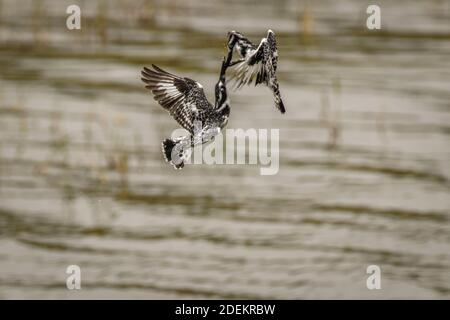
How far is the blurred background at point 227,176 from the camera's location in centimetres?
837

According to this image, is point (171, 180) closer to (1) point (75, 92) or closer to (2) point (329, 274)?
(2) point (329, 274)

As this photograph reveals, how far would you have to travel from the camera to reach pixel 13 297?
7750 millimetres

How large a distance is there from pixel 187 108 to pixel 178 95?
13cm

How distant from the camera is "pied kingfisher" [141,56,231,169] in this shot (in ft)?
9.03

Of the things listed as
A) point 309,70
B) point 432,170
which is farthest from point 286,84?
point 432,170

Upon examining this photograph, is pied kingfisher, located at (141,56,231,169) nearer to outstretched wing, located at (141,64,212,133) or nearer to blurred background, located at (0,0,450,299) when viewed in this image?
outstretched wing, located at (141,64,212,133)

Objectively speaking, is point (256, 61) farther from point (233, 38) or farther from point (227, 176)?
point (227, 176)

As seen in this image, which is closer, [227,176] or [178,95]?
[178,95]

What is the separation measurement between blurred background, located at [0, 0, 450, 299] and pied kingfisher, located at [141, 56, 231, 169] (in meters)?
4.92

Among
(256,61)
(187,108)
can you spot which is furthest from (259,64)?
(187,108)

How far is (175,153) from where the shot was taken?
2.80m

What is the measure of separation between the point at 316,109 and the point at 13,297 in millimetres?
6060

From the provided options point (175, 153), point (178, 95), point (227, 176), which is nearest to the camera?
point (175, 153)

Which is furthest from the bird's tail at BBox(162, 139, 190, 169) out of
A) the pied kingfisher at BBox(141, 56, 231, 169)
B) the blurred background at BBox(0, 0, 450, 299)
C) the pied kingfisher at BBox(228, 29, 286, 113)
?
the blurred background at BBox(0, 0, 450, 299)
